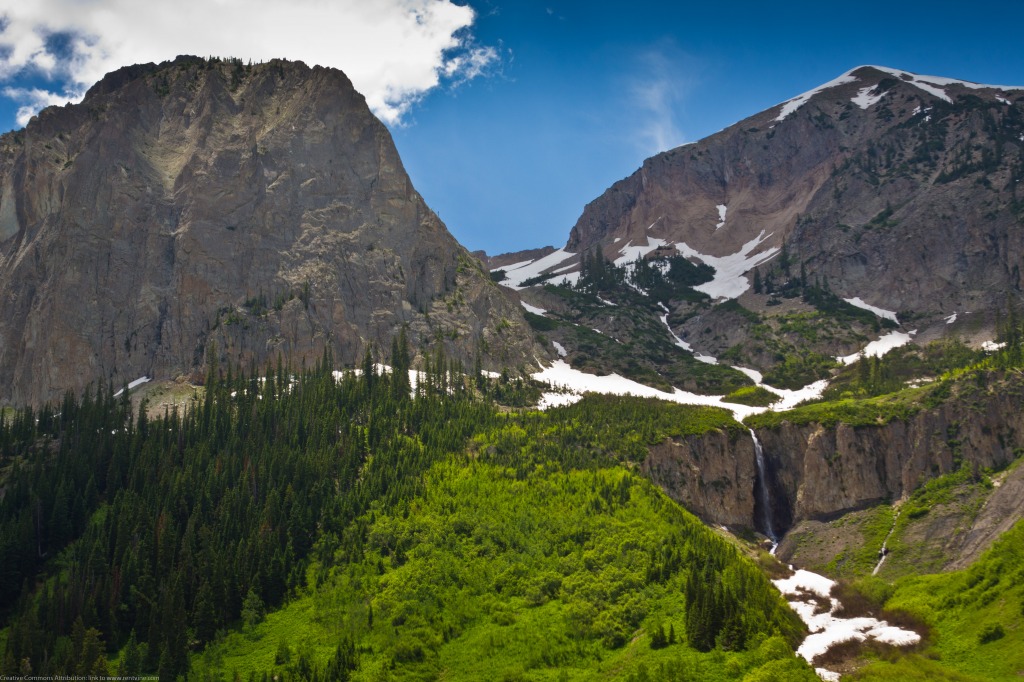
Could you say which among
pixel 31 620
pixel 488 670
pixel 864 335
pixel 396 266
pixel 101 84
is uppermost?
pixel 101 84

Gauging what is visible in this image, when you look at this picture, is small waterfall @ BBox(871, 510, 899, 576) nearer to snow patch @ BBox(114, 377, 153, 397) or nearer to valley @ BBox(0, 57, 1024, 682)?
valley @ BBox(0, 57, 1024, 682)

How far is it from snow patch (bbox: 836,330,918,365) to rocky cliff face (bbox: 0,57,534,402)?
2457 inches

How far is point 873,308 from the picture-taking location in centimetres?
19200

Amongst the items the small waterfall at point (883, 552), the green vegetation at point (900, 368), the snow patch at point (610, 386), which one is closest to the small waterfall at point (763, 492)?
the small waterfall at point (883, 552)

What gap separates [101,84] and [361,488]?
124 m

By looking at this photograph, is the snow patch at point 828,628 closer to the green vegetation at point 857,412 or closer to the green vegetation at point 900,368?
the green vegetation at point 857,412

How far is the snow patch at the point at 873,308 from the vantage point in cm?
18594

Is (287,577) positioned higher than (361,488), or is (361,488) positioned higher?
(361,488)

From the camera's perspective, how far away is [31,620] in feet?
231

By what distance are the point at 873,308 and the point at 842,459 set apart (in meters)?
95.4

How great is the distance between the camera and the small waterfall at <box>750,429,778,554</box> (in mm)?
108588

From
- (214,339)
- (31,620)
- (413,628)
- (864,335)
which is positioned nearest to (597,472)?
(413,628)

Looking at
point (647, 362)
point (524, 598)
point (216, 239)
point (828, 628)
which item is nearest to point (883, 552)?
point (828, 628)

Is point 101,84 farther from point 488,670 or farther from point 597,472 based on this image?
point 488,670
